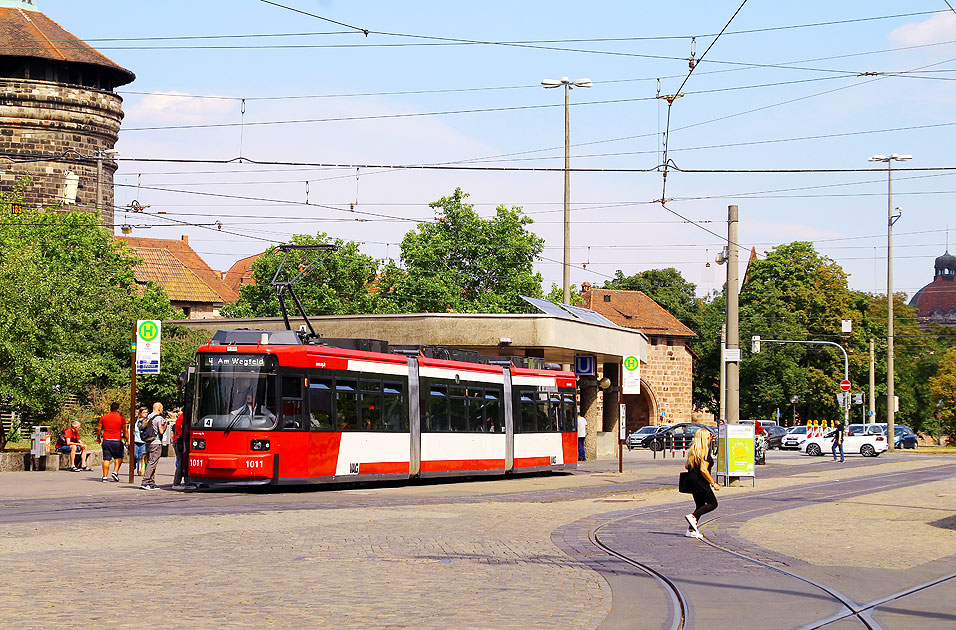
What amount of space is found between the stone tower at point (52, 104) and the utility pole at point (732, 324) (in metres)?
48.6

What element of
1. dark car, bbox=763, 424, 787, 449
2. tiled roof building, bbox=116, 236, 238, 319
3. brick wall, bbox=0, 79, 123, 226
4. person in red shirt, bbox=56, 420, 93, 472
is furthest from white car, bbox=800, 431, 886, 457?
tiled roof building, bbox=116, 236, 238, 319

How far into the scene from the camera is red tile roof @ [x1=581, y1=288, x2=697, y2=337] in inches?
3418

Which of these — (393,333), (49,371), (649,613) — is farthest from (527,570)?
(393,333)

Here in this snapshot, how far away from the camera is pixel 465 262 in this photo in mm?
74062

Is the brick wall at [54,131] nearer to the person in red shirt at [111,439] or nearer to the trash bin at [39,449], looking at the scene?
the trash bin at [39,449]

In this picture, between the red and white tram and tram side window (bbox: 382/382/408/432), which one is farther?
tram side window (bbox: 382/382/408/432)

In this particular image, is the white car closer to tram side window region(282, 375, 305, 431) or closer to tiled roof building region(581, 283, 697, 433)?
tiled roof building region(581, 283, 697, 433)

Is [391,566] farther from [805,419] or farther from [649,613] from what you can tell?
[805,419]

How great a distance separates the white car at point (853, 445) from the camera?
2280 inches

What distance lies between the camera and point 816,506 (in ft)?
74.2

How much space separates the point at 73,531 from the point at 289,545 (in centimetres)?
291

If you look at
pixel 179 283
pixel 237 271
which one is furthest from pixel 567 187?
pixel 237 271

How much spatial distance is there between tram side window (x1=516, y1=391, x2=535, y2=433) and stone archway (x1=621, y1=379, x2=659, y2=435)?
52.8 m

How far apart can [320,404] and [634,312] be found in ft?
221
